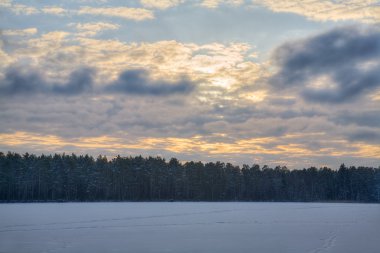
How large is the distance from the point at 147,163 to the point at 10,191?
1926 inches

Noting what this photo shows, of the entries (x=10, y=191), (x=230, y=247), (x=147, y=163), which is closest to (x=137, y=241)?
(x=230, y=247)

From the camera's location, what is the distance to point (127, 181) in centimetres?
15925

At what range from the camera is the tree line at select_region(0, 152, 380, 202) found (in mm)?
134750

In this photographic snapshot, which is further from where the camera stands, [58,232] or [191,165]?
[191,165]

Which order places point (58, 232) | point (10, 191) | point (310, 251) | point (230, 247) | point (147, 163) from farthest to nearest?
1. point (147, 163)
2. point (10, 191)
3. point (58, 232)
4. point (230, 247)
5. point (310, 251)

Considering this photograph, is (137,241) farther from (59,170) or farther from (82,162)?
(82,162)

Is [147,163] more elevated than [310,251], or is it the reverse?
[147,163]

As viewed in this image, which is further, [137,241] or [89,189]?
[89,189]

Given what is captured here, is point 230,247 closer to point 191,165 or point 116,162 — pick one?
point 116,162

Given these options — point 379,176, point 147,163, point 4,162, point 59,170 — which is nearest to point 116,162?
point 147,163

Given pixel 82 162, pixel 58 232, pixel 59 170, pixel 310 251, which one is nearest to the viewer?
pixel 310 251

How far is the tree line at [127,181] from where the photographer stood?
135m

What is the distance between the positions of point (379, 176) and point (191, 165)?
73.4 meters

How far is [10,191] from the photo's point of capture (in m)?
130
